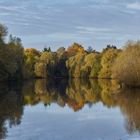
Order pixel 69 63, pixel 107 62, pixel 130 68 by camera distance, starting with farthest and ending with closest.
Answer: pixel 69 63 → pixel 107 62 → pixel 130 68

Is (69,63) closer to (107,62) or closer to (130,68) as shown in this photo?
(107,62)

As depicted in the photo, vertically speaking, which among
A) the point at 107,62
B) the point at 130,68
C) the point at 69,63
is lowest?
the point at 69,63

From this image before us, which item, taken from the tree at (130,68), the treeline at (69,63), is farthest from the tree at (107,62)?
the tree at (130,68)

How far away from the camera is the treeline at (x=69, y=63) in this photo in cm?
5969

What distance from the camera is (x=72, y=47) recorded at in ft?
521

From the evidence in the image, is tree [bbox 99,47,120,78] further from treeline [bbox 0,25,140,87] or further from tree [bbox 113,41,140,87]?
tree [bbox 113,41,140,87]

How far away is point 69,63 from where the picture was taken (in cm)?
13275

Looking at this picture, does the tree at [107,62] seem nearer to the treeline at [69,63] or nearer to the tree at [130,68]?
the treeline at [69,63]

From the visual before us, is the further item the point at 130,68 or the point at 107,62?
the point at 107,62

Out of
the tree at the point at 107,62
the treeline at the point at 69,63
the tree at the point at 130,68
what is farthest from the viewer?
the tree at the point at 107,62

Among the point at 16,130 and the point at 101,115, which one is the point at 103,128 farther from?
the point at 101,115

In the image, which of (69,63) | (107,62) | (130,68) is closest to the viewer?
(130,68)

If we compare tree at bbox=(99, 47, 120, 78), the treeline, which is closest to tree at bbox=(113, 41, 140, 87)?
the treeline

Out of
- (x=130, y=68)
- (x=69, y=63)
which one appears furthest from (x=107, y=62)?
(x=130, y=68)
